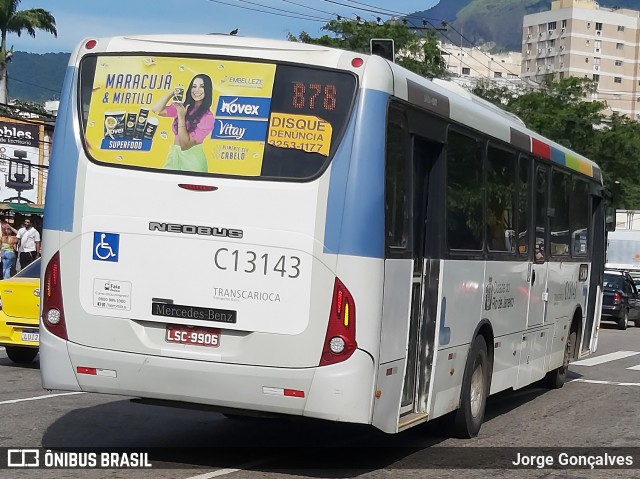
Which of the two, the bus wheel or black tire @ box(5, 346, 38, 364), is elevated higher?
the bus wheel

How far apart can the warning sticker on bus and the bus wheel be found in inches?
136

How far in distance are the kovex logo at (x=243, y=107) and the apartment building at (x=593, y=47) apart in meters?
179

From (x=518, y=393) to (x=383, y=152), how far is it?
8.53 metres

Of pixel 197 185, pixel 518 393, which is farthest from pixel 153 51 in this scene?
pixel 518 393

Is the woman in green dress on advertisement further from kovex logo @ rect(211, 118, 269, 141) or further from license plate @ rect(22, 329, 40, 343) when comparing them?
license plate @ rect(22, 329, 40, 343)

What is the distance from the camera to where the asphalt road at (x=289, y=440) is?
9.26 m

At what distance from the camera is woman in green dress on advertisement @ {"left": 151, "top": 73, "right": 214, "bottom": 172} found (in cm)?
865

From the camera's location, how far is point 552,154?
570 inches

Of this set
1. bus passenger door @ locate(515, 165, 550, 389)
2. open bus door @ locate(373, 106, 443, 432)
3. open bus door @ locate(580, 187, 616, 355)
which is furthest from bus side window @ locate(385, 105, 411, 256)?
open bus door @ locate(580, 187, 616, 355)

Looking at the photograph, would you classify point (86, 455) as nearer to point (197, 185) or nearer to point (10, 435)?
point (10, 435)

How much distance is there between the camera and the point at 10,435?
996 centimetres

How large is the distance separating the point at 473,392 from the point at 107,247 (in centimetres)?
432

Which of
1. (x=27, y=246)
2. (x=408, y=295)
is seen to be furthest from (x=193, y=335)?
(x=27, y=246)

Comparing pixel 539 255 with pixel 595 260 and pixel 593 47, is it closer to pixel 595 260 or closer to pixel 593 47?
pixel 595 260
